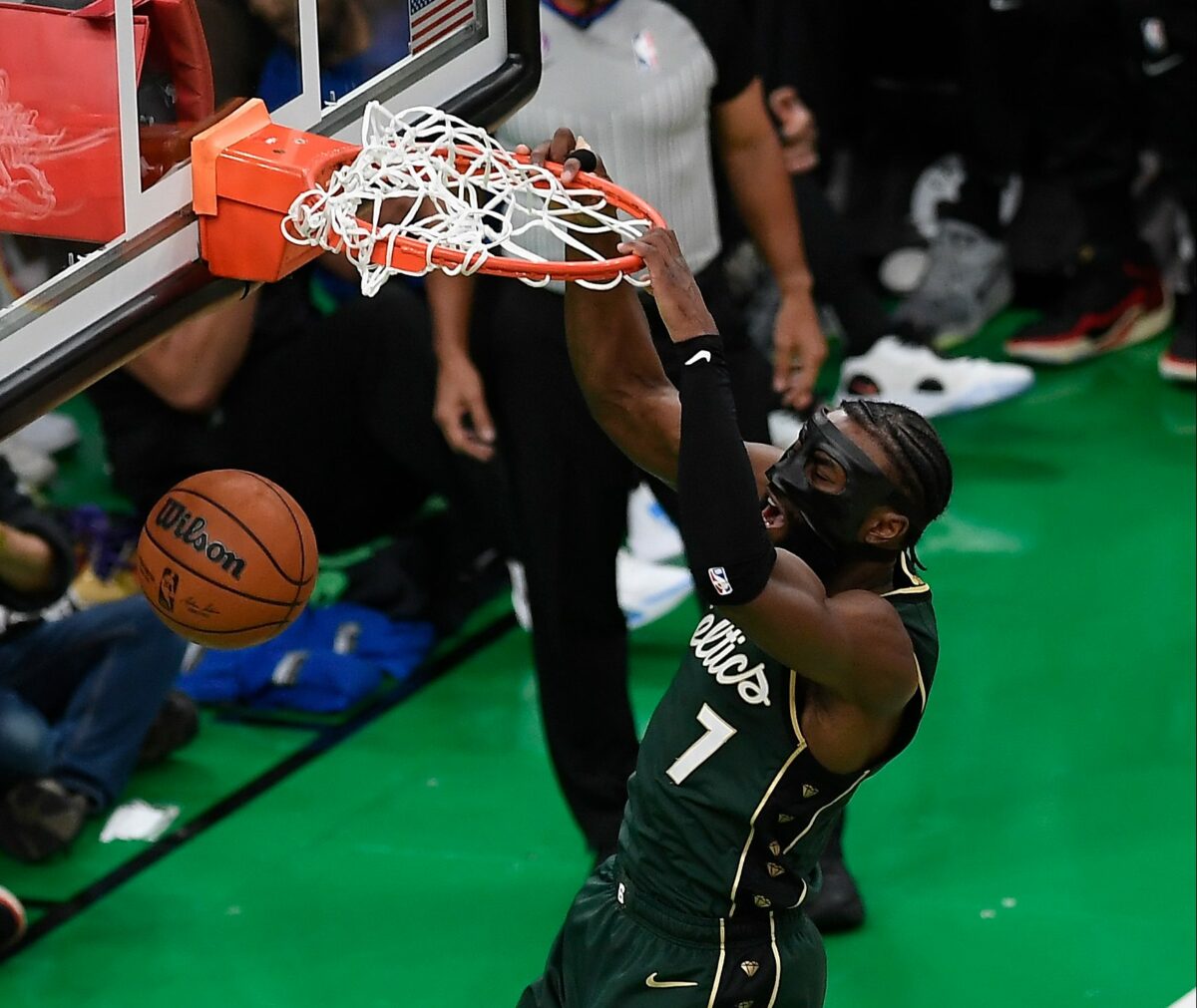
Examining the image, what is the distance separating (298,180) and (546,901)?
2158 millimetres

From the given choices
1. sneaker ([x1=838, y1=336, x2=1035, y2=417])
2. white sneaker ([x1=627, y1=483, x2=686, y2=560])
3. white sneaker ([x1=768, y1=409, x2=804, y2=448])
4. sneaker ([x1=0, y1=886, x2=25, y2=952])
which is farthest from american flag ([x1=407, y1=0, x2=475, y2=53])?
sneaker ([x1=838, y1=336, x2=1035, y2=417])

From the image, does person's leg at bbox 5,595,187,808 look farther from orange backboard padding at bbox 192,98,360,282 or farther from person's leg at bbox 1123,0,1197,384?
person's leg at bbox 1123,0,1197,384

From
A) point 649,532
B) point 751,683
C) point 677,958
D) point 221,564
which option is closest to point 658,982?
point 677,958

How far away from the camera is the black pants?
15.5 feet

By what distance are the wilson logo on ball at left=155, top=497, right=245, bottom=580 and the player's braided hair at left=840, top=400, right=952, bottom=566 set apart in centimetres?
120

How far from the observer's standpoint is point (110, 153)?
3648 millimetres

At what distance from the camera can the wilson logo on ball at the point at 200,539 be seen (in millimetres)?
3850

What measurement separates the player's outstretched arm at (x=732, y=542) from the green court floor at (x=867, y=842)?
1.63m

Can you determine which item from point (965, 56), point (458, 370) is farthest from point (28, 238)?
point (965, 56)

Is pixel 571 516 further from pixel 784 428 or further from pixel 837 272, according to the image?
pixel 837 272

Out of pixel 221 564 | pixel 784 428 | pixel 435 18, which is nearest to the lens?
pixel 221 564

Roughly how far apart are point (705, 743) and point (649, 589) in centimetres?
303

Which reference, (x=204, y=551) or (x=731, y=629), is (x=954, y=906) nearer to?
(x=731, y=629)

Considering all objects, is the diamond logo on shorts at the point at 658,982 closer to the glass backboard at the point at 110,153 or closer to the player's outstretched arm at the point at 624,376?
the player's outstretched arm at the point at 624,376
